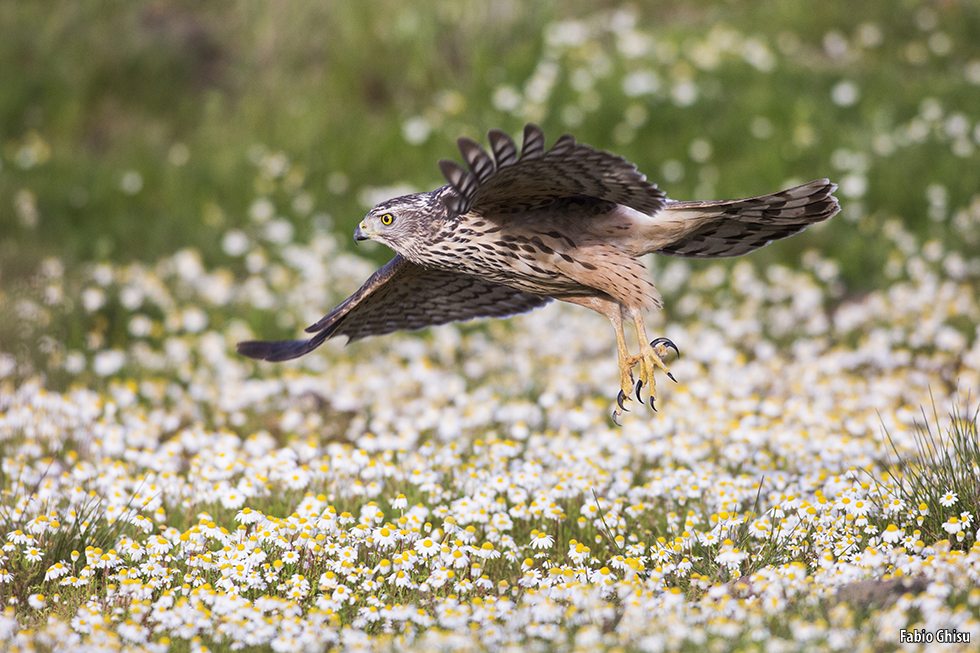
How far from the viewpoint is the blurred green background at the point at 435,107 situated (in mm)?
9406

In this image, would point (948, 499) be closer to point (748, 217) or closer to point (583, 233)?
point (748, 217)

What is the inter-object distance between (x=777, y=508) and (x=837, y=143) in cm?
642

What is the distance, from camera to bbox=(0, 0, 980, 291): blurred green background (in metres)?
9.41

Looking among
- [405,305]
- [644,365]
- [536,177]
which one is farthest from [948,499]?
[405,305]

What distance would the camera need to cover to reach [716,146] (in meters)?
10.0

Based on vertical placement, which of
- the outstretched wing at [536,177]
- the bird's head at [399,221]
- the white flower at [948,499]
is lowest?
the white flower at [948,499]

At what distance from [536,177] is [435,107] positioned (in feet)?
24.8

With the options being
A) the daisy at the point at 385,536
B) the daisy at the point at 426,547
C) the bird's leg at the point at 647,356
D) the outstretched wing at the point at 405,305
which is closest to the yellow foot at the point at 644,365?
the bird's leg at the point at 647,356

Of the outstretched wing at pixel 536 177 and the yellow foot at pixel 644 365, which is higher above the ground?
the outstretched wing at pixel 536 177

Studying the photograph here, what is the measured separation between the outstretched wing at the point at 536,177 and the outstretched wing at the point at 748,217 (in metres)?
0.31

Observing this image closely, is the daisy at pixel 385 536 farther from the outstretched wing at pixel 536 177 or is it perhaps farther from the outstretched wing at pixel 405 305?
the outstretched wing at pixel 536 177

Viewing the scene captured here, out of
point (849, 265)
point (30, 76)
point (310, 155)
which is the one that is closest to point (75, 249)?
point (310, 155)

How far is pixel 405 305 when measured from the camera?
5.31 m

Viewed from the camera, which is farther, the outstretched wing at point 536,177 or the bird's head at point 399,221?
the bird's head at point 399,221
